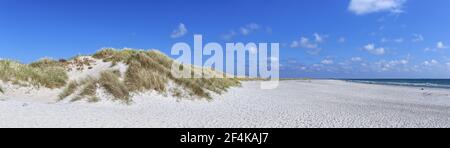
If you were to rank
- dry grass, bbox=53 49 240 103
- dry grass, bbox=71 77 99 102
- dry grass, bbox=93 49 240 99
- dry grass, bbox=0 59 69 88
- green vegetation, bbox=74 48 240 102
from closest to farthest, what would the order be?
dry grass, bbox=71 77 99 102, dry grass, bbox=53 49 240 103, green vegetation, bbox=74 48 240 102, dry grass, bbox=93 49 240 99, dry grass, bbox=0 59 69 88

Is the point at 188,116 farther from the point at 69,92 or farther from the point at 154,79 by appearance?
the point at 69,92

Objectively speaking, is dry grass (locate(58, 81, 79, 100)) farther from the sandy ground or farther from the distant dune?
the sandy ground

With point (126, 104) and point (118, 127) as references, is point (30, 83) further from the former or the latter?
point (118, 127)

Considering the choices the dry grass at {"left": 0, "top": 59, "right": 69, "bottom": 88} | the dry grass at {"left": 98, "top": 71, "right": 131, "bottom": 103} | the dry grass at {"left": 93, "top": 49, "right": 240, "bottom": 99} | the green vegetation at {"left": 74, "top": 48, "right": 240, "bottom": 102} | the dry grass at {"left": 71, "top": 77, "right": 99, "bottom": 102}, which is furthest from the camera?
the dry grass at {"left": 0, "top": 59, "right": 69, "bottom": 88}

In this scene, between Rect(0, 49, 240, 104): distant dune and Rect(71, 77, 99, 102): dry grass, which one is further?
Rect(0, 49, 240, 104): distant dune

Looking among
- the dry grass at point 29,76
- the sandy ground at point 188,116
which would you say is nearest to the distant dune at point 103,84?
the dry grass at point 29,76

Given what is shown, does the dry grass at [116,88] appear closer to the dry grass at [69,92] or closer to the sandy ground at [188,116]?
the sandy ground at [188,116]

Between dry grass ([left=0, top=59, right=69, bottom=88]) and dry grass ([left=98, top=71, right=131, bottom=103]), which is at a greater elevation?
dry grass ([left=0, top=59, right=69, bottom=88])

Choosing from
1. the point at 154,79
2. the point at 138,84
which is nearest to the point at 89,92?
the point at 138,84

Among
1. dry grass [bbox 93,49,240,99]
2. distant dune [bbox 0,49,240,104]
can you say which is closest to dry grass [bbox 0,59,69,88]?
distant dune [bbox 0,49,240,104]
